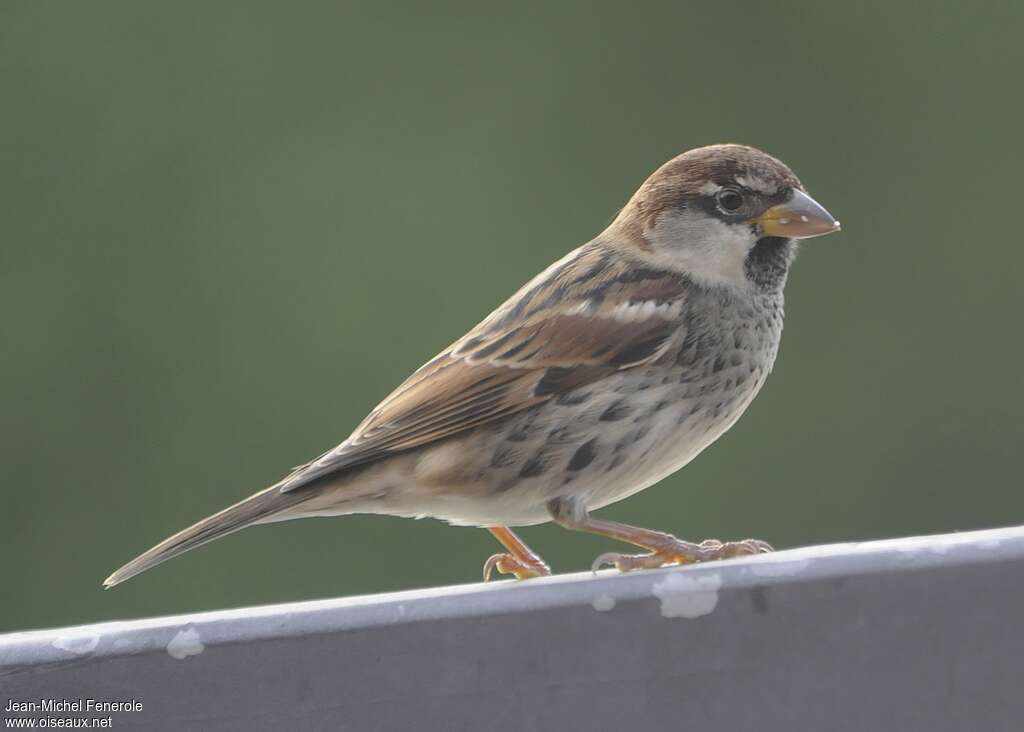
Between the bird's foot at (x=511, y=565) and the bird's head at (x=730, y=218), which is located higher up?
the bird's head at (x=730, y=218)

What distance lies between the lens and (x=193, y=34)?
6.90 metres

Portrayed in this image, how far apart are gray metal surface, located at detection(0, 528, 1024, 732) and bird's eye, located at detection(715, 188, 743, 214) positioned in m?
1.42

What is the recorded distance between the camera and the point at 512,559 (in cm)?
300

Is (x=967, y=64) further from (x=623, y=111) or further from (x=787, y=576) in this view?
(x=787, y=576)

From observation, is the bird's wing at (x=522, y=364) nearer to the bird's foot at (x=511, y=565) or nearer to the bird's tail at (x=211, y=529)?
the bird's tail at (x=211, y=529)

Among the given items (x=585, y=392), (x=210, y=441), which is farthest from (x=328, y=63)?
(x=585, y=392)

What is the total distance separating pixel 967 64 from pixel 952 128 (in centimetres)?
39

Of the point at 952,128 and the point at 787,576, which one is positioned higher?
the point at 952,128

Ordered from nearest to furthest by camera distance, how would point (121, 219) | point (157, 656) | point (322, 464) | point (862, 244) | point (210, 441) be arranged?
1. point (157, 656)
2. point (322, 464)
3. point (210, 441)
4. point (121, 219)
5. point (862, 244)

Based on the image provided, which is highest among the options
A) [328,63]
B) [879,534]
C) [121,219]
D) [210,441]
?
[328,63]

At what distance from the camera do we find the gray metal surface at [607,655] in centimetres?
155

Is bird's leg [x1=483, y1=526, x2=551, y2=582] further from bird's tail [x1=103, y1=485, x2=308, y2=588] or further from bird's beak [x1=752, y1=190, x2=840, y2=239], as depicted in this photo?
bird's beak [x1=752, y1=190, x2=840, y2=239]

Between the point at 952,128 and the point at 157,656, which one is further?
the point at 952,128

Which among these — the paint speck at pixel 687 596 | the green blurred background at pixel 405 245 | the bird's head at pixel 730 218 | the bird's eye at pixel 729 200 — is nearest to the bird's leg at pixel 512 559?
the bird's head at pixel 730 218
